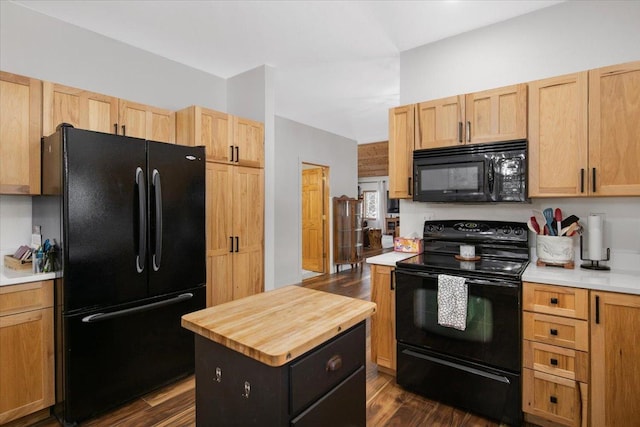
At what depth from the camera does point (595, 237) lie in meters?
2.05

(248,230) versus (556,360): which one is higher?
(248,230)

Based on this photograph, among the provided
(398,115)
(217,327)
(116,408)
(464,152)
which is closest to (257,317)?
(217,327)

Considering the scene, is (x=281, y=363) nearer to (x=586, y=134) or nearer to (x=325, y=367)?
(x=325, y=367)

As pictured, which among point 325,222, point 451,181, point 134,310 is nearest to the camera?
point 134,310

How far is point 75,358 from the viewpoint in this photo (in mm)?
1932

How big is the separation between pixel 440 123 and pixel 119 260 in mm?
2551

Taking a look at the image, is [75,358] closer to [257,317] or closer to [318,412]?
[257,317]

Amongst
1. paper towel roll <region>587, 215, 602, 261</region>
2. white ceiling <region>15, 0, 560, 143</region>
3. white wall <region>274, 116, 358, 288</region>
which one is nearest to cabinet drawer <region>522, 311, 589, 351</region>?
paper towel roll <region>587, 215, 602, 261</region>

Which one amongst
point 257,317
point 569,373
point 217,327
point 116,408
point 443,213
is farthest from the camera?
point 443,213

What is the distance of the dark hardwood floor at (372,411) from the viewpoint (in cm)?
201

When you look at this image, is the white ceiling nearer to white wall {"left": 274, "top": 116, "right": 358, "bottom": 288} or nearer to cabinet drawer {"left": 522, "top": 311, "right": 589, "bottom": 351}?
white wall {"left": 274, "top": 116, "right": 358, "bottom": 288}

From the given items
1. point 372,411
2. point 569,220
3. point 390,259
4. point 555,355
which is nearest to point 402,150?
point 390,259

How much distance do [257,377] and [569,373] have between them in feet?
5.99

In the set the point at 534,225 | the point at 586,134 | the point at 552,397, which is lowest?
the point at 552,397
